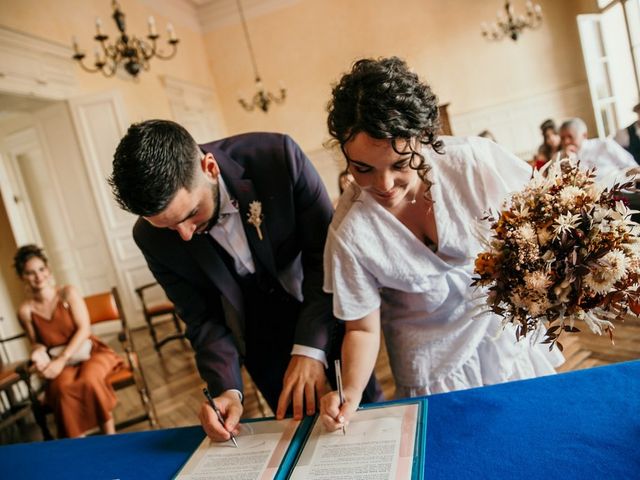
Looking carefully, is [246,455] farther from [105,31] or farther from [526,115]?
[526,115]

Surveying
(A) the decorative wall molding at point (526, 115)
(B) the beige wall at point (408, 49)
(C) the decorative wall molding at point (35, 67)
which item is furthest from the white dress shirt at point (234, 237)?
(A) the decorative wall molding at point (526, 115)

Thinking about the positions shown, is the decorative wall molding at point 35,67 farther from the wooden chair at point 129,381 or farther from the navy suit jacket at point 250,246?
the navy suit jacket at point 250,246

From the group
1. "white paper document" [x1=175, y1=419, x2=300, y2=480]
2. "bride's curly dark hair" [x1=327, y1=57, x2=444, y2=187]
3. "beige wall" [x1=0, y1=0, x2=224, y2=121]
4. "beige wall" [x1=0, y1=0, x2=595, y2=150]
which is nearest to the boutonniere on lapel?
"bride's curly dark hair" [x1=327, y1=57, x2=444, y2=187]

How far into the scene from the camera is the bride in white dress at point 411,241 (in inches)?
39.8

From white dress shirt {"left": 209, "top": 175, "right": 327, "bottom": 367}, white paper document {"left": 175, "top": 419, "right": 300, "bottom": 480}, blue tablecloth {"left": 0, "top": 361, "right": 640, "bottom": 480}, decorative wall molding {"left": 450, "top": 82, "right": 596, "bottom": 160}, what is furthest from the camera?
decorative wall molding {"left": 450, "top": 82, "right": 596, "bottom": 160}

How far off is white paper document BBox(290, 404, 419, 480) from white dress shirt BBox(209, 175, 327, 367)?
278 millimetres

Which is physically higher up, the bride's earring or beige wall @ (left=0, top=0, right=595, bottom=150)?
beige wall @ (left=0, top=0, right=595, bottom=150)

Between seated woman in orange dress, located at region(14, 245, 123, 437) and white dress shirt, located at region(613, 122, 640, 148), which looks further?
white dress shirt, located at region(613, 122, 640, 148)

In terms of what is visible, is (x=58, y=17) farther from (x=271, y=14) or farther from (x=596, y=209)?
(x=596, y=209)

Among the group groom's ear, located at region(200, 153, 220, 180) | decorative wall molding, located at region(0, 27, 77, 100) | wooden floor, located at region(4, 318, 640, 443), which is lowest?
wooden floor, located at region(4, 318, 640, 443)

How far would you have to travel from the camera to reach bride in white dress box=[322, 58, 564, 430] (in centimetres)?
101

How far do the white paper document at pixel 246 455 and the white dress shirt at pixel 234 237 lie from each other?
9.1 inches

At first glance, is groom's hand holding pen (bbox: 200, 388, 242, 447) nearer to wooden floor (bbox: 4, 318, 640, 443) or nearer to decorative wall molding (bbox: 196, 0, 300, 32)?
wooden floor (bbox: 4, 318, 640, 443)

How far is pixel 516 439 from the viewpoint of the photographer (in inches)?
32.7
